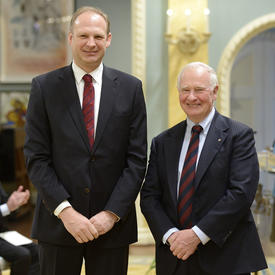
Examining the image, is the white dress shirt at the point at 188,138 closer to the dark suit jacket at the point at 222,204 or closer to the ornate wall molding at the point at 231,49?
the dark suit jacket at the point at 222,204

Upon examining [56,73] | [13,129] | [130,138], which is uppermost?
[56,73]

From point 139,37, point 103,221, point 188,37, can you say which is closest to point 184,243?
point 103,221

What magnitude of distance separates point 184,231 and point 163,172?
1.00ft

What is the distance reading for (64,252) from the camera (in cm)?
208

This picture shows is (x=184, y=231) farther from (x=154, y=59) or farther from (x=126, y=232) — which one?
(x=154, y=59)

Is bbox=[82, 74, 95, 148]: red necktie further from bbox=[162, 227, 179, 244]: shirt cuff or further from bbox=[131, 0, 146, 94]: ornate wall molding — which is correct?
bbox=[131, 0, 146, 94]: ornate wall molding

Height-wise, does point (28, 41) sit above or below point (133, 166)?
above

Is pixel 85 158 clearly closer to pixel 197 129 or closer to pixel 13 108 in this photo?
pixel 197 129

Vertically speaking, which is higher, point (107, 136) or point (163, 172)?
point (107, 136)

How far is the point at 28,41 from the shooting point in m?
6.91

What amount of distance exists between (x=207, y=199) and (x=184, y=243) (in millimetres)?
223

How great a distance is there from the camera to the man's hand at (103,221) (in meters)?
Answer: 1.99

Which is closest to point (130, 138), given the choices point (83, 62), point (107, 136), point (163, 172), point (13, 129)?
point (107, 136)

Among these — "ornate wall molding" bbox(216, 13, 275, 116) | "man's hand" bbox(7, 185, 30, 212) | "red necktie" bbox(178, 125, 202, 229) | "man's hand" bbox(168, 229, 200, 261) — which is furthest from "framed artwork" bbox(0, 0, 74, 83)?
"man's hand" bbox(168, 229, 200, 261)
